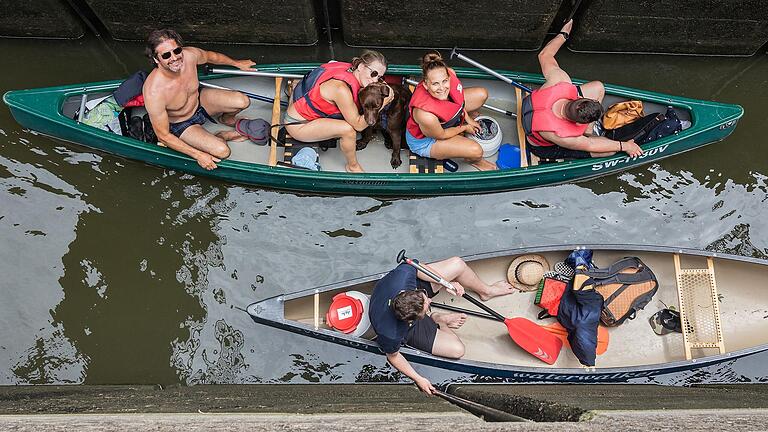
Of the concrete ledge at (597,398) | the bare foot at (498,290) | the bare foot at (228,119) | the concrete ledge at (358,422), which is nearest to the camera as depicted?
the concrete ledge at (358,422)

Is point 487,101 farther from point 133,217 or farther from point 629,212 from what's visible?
point 133,217

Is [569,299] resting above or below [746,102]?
below

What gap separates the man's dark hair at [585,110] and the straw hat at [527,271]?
4.60 ft

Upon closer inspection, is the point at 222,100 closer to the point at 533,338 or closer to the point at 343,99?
the point at 343,99

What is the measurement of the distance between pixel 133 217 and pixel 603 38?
5.76 meters

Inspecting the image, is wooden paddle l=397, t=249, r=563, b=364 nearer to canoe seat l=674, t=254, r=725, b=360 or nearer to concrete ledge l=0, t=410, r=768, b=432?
canoe seat l=674, t=254, r=725, b=360

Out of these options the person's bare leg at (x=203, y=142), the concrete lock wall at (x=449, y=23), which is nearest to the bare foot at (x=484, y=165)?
the concrete lock wall at (x=449, y=23)

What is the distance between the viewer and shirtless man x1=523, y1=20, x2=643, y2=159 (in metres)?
6.52

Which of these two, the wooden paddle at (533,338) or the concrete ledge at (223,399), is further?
the wooden paddle at (533,338)

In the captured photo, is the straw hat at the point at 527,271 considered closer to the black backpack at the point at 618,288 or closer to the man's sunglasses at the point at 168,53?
the black backpack at the point at 618,288

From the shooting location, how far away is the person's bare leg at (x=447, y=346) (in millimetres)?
6414

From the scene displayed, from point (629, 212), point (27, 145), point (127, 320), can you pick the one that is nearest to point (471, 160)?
point (629, 212)

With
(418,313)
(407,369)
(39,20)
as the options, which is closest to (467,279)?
(407,369)

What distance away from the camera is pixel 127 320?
7.21 meters
